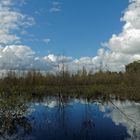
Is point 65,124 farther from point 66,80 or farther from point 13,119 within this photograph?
A: point 66,80

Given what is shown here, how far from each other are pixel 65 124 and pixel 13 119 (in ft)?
8.38

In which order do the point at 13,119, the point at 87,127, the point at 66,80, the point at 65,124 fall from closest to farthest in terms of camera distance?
1. the point at 87,127
2. the point at 65,124
3. the point at 13,119
4. the point at 66,80

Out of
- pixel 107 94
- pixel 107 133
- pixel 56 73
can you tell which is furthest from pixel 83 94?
pixel 107 133

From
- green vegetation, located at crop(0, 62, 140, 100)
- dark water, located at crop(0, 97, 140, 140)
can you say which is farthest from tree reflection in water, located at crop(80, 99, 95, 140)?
green vegetation, located at crop(0, 62, 140, 100)

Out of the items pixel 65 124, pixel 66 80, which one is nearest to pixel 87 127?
pixel 65 124

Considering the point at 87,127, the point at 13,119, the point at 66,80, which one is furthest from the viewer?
the point at 66,80

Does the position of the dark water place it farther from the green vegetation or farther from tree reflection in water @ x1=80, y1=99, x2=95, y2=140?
the green vegetation

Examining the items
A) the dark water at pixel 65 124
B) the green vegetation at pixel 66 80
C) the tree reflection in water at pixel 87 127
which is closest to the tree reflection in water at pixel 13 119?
the dark water at pixel 65 124

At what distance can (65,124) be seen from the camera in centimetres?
1525

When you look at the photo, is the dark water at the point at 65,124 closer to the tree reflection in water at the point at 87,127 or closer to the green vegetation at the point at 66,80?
the tree reflection in water at the point at 87,127

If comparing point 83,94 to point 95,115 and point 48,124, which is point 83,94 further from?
point 48,124

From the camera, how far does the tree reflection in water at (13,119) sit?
13227 mm

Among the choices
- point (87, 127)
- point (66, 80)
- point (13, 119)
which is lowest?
point (87, 127)

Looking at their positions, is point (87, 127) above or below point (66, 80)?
below
